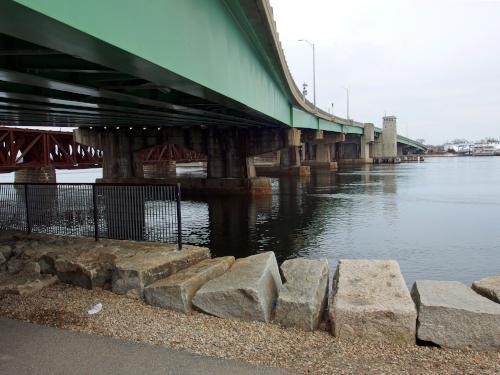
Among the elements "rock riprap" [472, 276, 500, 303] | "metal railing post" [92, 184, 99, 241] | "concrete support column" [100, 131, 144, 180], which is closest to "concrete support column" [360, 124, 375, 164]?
"concrete support column" [100, 131, 144, 180]

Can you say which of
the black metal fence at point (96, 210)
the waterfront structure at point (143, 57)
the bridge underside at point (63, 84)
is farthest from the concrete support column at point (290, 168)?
the black metal fence at point (96, 210)

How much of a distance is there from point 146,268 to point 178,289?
3.24ft

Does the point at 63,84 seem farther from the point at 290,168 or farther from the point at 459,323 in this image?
the point at 290,168

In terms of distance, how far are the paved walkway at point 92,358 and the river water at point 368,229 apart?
9.40 m

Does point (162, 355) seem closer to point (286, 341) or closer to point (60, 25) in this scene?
point (286, 341)

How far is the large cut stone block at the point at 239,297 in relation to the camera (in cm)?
639

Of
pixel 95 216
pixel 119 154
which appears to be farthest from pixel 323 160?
pixel 95 216

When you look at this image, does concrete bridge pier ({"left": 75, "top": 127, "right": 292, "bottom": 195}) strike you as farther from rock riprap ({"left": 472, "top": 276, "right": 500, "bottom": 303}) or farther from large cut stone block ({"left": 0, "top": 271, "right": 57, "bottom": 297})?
rock riprap ({"left": 472, "top": 276, "right": 500, "bottom": 303})

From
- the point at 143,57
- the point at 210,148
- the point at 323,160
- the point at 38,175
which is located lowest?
the point at 38,175

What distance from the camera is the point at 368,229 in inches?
862

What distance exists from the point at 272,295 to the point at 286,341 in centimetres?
157

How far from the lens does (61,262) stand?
8.17m

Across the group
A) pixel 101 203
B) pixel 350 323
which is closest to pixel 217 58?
pixel 101 203

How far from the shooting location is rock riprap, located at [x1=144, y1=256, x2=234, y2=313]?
22.1 ft
